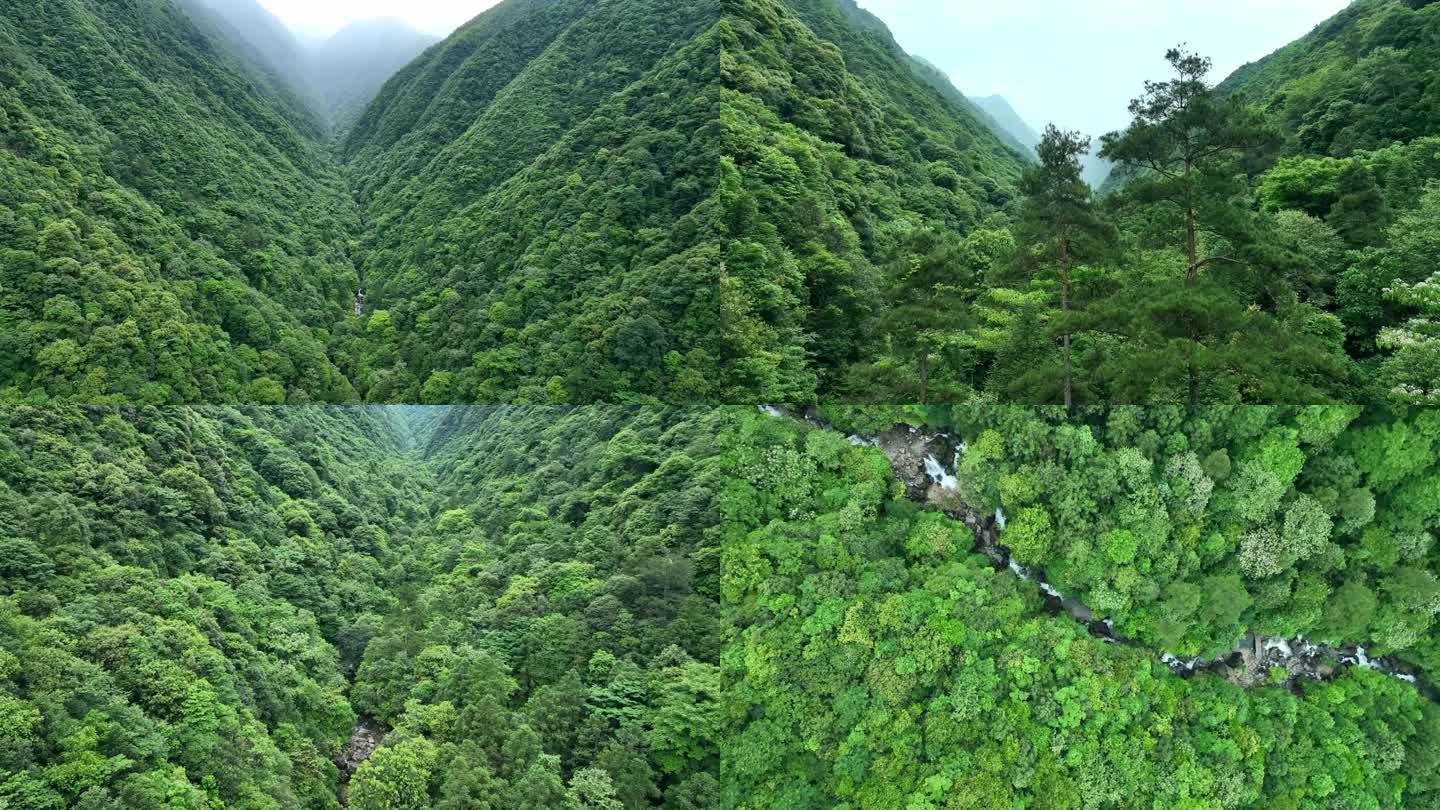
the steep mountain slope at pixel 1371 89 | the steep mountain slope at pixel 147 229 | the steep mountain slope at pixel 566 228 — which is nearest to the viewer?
the steep mountain slope at pixel 1371 89

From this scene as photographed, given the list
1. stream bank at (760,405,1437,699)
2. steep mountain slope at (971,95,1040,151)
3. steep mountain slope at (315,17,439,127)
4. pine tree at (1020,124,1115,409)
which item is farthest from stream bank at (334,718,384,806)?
steep mountain slope at (315,17,439,127)

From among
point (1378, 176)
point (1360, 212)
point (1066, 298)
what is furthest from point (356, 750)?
point (1378, 176)

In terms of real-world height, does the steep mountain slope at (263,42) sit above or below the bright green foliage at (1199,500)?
above

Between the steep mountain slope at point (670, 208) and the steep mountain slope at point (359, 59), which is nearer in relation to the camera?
the steep mountain slope at point (670, 208)

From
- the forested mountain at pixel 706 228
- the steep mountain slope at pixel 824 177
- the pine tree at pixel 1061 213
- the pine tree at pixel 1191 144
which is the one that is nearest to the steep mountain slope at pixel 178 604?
the forested mountain at pixel 706 228

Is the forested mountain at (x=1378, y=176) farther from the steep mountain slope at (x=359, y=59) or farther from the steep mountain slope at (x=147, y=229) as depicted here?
the steep mountain slope at (x=359, y=59)

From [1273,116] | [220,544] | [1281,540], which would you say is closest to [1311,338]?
[1281,540]
